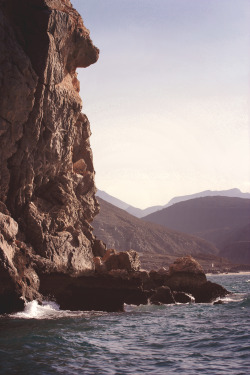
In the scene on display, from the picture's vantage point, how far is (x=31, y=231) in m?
29.5

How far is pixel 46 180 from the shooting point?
32969mm

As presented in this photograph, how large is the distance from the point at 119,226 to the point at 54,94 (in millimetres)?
129564

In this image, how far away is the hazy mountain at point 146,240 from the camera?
14612 cm

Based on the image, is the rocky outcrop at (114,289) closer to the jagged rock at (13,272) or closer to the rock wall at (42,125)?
the rock wall at (42,125)

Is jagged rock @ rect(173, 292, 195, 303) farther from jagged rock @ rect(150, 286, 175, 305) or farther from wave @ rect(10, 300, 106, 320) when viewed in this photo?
wave @ rect(10, 300, 106, 320)

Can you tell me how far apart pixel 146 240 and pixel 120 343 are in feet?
477

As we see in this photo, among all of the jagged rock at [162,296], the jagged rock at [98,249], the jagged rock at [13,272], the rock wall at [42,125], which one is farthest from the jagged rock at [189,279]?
the jagged rock at [13,272]

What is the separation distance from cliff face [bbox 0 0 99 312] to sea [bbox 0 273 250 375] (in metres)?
4.64

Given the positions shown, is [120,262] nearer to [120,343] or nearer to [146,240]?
[120,343]

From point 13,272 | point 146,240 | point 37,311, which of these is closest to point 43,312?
point 37,311

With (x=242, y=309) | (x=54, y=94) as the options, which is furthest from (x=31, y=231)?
(x=242, y=309)

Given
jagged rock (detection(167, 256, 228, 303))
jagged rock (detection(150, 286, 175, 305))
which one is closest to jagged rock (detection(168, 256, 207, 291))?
jagged rock (detection(167, 256, 228, 303))

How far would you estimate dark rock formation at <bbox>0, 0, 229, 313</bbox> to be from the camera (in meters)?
28.1

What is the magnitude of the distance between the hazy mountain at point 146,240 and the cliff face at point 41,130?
96825 mm
